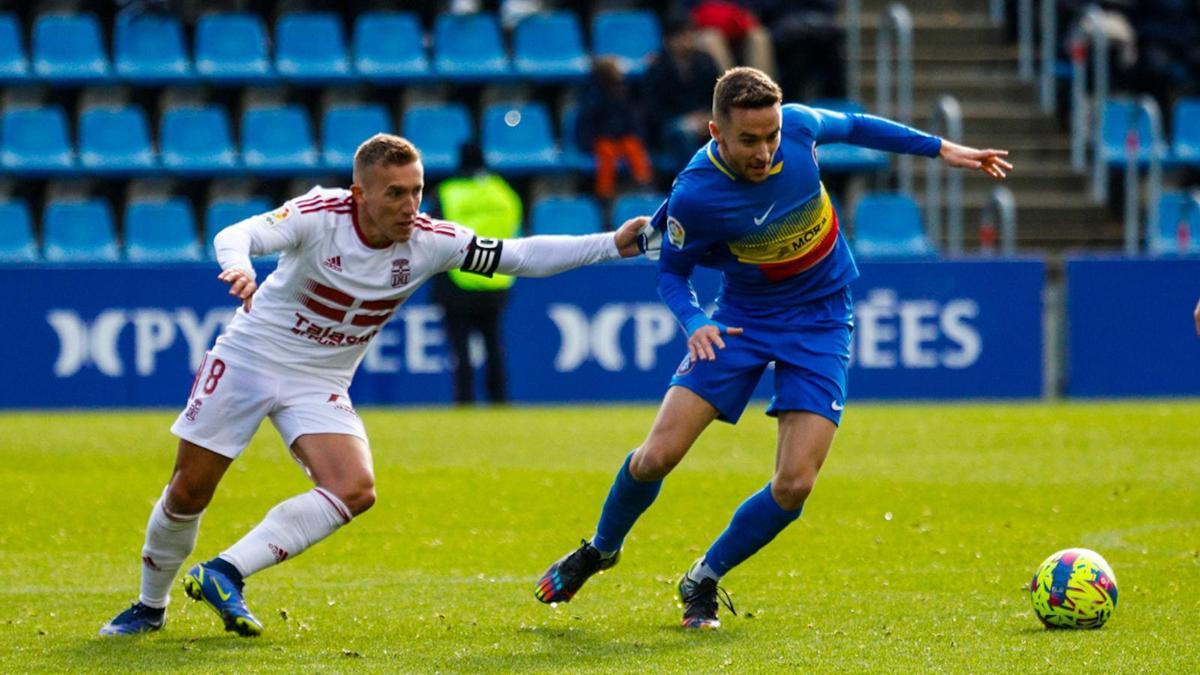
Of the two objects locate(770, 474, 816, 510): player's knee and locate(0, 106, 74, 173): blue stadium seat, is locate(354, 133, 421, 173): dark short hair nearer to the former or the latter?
locate(770, 474, 816, 510): player's knee

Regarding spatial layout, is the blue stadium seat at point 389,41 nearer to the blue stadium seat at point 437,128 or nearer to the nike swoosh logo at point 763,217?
the blue stadium seat at point 437,128

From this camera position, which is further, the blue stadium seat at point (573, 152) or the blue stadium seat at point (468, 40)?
the blue stadium seat at point (468, 40)

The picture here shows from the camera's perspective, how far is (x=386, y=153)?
21.7ft

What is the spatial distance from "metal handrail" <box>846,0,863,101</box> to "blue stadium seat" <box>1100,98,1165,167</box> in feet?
8.62

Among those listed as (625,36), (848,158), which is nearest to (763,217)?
(848,158)

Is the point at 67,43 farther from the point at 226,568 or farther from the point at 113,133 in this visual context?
the point at 226,568

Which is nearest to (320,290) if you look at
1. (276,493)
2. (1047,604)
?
(1047,604)

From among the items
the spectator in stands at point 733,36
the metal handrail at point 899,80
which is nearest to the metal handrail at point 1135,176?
the metal handrail at point 899,80

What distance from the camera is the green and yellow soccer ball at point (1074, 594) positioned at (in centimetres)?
663

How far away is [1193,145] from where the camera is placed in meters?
20.7

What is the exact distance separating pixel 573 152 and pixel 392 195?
506 inches

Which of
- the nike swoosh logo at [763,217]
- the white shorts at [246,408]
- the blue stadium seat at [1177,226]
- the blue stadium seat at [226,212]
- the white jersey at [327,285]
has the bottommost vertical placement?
the blue stadium seat at [1177,226]

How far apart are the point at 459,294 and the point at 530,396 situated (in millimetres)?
1470

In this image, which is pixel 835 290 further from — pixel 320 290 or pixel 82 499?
pixel 82 499
